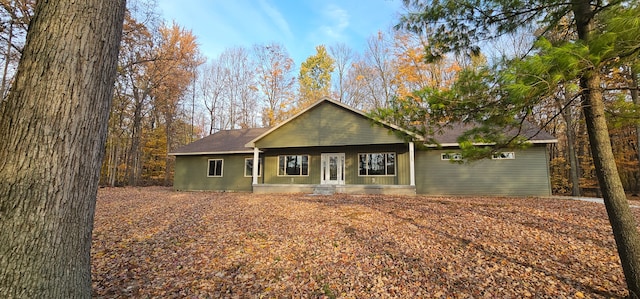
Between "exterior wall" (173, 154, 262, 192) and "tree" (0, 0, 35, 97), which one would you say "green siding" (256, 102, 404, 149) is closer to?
"exterior wall" (173, 154, 262, 192)

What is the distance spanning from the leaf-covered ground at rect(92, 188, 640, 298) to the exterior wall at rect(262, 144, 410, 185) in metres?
6.48

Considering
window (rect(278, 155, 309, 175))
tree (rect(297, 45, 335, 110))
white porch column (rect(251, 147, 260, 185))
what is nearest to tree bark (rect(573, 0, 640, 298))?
window (rect(278, 155, 309, 175))

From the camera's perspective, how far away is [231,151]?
53.4ft

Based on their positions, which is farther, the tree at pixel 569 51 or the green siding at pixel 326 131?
the green siding at pixel 326 131

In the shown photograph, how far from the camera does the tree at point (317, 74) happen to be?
80.9ft

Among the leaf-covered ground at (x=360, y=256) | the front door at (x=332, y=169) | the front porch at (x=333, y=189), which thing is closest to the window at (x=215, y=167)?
the front porch at (x=333, y=189)

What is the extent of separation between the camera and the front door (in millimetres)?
14469

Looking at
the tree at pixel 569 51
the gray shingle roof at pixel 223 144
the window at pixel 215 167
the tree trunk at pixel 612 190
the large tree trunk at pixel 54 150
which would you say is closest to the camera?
the large tree trunk at pixel 54 150

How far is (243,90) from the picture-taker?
27328mm

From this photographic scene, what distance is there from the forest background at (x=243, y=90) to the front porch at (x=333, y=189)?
731 cm

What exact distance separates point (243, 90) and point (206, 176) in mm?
12752

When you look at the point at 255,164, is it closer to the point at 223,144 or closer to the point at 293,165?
the point at 293,165

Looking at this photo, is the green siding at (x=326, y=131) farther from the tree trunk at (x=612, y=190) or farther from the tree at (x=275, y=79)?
the tree at (x=275, y=79)

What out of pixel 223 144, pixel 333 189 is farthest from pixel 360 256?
pixel 223 144
